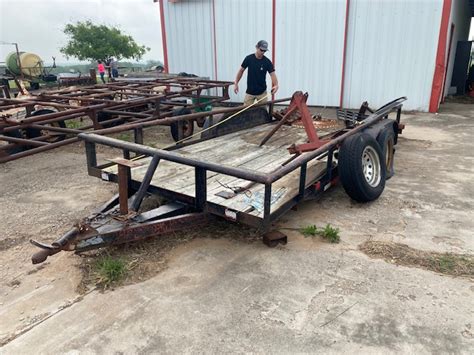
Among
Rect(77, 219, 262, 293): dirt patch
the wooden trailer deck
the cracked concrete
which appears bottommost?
the cracked concrete

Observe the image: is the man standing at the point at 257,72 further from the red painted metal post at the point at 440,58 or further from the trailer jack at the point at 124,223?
the red painted metal post at the point at 440,58

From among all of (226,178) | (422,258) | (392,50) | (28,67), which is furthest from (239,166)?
(28,67)

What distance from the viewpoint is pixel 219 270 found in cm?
314

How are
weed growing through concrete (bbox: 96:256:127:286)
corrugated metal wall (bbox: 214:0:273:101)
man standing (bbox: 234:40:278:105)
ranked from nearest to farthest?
weed growing through concrete (bbox: 96:256:127:286) < man standing (bbox: 234:40:278:105) < corrugated metal wall (bbox: 214:0:273:101)

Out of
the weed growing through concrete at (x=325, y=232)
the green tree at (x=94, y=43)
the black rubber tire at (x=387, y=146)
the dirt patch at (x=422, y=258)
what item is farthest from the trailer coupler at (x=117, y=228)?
the green tree at (x=94, y=43)

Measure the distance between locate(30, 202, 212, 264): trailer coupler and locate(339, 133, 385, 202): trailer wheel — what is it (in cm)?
148

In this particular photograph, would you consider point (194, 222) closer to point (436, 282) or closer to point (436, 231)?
point (436, 282)

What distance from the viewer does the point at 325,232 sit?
3.66 meters

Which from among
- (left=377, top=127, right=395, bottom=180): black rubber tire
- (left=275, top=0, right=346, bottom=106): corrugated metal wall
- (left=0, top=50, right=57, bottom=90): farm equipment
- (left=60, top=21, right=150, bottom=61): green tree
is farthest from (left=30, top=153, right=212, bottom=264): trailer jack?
(left=60, top=21, right=150, bottom=61): green tree

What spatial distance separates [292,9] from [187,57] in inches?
150

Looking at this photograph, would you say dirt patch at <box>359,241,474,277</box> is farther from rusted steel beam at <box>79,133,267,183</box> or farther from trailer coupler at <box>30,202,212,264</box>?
trailer coupler at <box>30,202,212,264</box>

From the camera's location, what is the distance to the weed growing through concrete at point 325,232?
3615mm

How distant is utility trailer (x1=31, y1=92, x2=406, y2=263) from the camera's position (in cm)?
302

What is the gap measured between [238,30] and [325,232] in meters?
9.95
